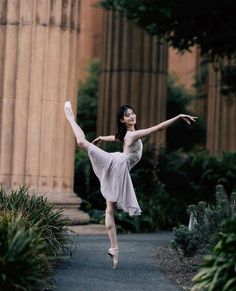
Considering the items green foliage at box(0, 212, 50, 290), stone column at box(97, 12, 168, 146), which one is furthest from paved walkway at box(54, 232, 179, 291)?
stone column at box(97, 12, 168, 146)

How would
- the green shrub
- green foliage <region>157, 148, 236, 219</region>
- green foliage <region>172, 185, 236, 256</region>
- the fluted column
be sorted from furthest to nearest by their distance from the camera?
the fluted column → green foliage <region>157, 148, 236, 219</region> → green foliage <region>172, 185, 236, 256</region> → the green shrub

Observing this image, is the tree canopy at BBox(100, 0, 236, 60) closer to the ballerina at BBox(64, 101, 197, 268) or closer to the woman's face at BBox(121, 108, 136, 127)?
the woman's face at BBox(121, 108, 136, 127)

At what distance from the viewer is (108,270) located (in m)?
11.2

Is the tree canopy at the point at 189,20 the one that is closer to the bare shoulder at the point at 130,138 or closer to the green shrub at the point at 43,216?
the bare shoulder at the point at 130,138

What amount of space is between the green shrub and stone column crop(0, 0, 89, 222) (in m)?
3.13

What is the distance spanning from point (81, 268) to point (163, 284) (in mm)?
1314

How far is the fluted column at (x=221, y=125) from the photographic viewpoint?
27.5 m

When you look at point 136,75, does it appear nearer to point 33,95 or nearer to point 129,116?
point 33,95

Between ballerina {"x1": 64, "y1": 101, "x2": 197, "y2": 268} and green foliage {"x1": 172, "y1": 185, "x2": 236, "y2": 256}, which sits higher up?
ballerina {"x1": 64, "y1": 101, "x2": 197, "y2": 268}

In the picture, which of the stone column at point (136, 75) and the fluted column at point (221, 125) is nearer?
the stone column at point (136, 75)

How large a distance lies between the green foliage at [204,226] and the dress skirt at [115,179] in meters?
0.71

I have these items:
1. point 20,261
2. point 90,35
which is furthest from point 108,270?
point 90,35

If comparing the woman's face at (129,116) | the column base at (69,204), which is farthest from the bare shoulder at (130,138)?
the column base at (69,204)

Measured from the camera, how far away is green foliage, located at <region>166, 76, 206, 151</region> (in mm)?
35656
